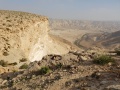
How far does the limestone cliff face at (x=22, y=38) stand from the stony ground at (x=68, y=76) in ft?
48.3

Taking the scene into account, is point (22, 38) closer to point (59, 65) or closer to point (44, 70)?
point (59, 65)

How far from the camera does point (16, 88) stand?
9859 mm

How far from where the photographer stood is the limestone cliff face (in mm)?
27520

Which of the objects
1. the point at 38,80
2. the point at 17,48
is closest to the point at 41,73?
the point at 38,80

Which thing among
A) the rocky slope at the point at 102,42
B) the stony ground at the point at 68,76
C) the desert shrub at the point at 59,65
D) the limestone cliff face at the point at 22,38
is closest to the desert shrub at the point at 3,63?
the limestone cliff face at the point at 22,38

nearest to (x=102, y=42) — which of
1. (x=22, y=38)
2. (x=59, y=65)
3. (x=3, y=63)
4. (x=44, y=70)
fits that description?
(x=22, y=38)

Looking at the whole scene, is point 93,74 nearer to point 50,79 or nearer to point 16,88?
point 50,79

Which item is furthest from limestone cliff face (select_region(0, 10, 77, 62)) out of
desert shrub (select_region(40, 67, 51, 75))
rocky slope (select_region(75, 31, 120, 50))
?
rocky slope (select_region(75, 31, 120, 50))

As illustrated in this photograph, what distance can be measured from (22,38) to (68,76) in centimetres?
2177

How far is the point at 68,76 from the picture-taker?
9852mm

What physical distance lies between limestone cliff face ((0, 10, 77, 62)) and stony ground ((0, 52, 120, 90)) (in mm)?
14724

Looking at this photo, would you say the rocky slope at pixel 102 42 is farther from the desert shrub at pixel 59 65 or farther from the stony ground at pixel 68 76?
the desert shrub at pixel 59 65

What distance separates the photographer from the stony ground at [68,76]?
29.2 ft

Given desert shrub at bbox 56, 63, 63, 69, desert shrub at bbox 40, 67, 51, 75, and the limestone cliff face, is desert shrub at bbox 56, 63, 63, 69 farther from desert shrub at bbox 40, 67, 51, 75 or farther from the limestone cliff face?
the limestone cliff face
